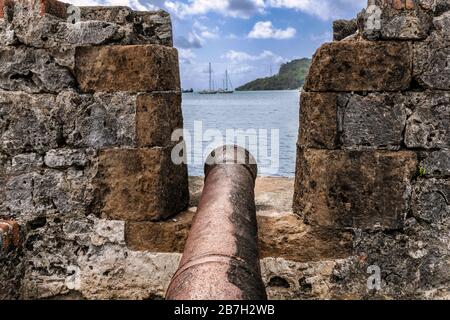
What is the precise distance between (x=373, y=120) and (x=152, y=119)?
1627mm

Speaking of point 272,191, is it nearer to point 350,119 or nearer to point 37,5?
point 350,119

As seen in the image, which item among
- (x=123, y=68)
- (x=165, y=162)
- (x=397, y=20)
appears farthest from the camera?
(x=165, y=162)

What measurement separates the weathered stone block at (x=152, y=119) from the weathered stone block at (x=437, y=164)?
1.92 metres

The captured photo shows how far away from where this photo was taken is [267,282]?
370cm

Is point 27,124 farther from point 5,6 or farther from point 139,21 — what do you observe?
point 139,21

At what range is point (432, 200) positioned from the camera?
3.43 metres

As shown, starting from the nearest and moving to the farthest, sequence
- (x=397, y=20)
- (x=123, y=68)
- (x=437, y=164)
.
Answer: (x=397, y=20) < (x=437, y=164) < (x=123, y=68)

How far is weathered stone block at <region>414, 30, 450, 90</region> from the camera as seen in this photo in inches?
130

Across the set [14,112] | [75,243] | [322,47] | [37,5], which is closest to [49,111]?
[14,112]

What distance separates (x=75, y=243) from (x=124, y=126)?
104 centimetres

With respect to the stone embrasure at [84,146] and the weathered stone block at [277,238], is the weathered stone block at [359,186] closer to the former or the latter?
the weathered stone block at [277,238]

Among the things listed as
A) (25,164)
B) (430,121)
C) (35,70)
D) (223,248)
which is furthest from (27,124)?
(430,121)

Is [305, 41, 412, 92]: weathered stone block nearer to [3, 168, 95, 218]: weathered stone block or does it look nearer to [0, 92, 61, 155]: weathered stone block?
[3, 168, 95, 218]: weathered stone block

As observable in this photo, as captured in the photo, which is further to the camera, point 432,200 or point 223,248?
point 432,200
